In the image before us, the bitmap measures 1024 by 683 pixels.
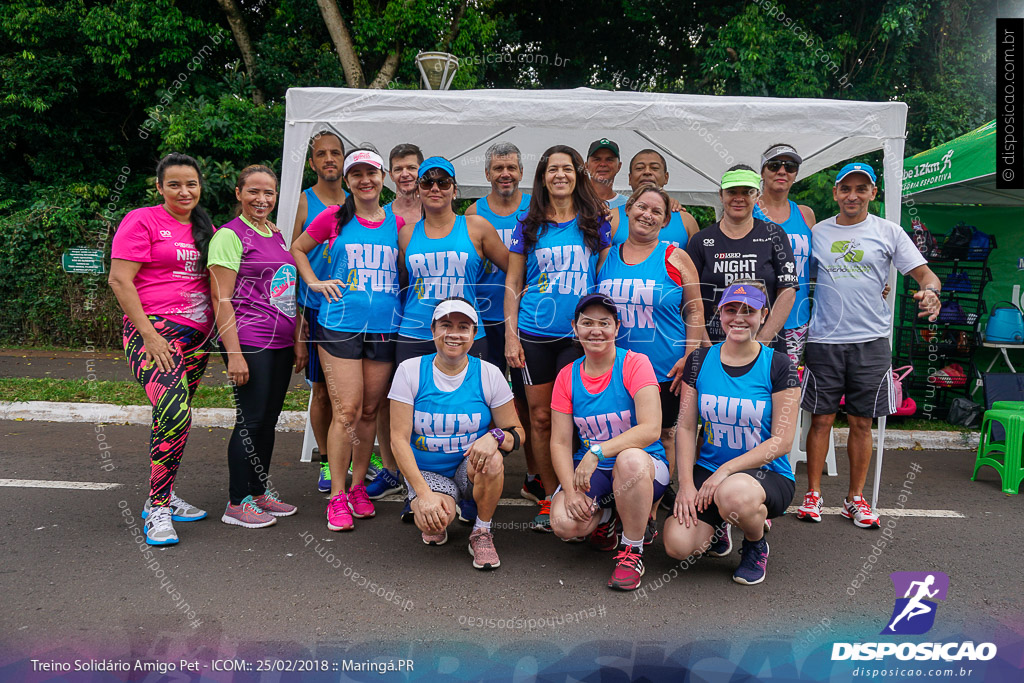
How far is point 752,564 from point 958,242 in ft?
18.4

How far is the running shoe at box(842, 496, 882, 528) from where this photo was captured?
4121mm

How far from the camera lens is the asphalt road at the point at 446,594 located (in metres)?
2.69

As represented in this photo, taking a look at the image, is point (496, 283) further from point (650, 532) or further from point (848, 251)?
point (848, 251)

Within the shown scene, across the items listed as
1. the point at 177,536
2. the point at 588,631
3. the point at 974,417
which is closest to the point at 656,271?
the point at 588,631

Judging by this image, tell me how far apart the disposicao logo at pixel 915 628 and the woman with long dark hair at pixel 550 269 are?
6.07ft

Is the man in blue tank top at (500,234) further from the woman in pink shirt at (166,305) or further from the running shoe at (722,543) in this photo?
the woman in pink shirt at (166,305)

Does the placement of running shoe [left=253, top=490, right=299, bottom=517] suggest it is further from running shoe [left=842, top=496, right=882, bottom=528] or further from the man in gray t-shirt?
running shoe [left=842, top=496, right=882, bottom=528]

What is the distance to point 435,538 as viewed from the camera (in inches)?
147

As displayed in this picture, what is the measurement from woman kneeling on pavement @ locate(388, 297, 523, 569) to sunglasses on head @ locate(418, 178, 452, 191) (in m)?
0.70

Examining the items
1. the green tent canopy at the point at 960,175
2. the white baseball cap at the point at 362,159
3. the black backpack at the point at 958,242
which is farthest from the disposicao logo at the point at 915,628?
the black backpack at the point at 958,242

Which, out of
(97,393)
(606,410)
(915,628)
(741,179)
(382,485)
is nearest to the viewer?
(915,628)

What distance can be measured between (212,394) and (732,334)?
5.78m

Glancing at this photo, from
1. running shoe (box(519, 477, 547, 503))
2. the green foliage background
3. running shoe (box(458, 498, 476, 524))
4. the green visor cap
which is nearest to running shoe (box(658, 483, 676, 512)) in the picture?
running shoe (box(519, 477, 547, 503))

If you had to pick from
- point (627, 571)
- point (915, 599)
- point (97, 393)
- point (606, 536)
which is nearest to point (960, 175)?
point (915, 599)
